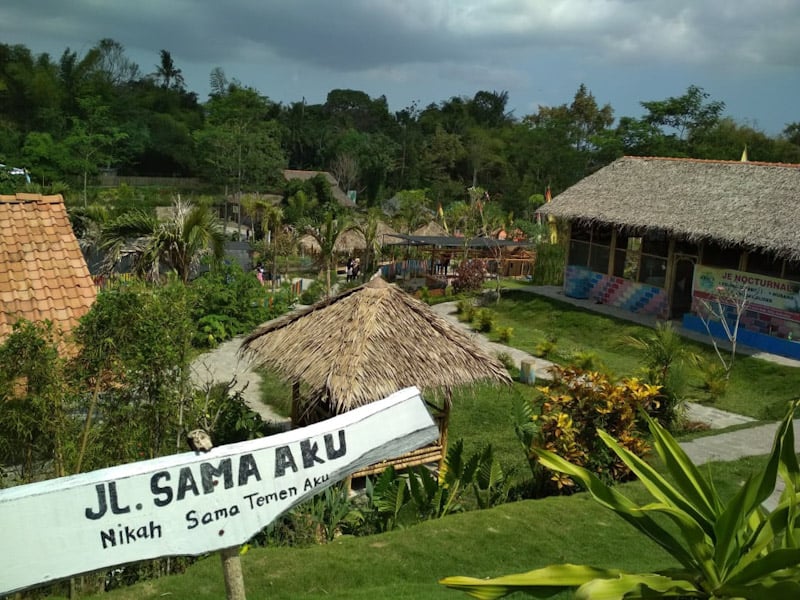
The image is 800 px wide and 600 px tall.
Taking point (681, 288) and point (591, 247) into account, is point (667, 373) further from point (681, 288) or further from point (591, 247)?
point (591, 247)

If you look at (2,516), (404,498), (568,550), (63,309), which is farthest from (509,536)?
(2,516)

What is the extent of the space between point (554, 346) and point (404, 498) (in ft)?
34.2

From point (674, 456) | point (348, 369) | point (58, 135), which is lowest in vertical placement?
point (348, 369)

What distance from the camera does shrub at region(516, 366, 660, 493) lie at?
891 centimetres

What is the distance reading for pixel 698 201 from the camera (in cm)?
1966

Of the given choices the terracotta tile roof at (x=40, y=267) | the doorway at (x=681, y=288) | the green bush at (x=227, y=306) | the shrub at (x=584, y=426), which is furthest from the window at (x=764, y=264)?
the terracotta tile roof at (x=40, y=267)

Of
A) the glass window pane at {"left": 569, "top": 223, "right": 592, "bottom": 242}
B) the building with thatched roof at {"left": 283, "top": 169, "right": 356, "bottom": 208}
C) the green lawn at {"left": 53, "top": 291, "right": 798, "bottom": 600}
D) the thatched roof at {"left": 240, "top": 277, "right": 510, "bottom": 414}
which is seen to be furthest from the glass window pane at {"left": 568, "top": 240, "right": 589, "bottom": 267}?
the building with thatched roof at {"left": 283, "top": 169, "right": 356, "bottom": 208}

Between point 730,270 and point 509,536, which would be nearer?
point 509,536

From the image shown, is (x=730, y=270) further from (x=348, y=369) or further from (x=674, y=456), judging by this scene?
(x=674, y=456)

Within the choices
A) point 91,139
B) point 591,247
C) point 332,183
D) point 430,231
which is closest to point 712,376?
point 591,247

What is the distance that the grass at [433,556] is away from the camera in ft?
17.7

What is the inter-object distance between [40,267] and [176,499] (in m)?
5.88

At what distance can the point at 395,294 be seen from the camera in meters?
9.93

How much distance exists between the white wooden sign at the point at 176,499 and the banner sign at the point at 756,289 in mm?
16405
